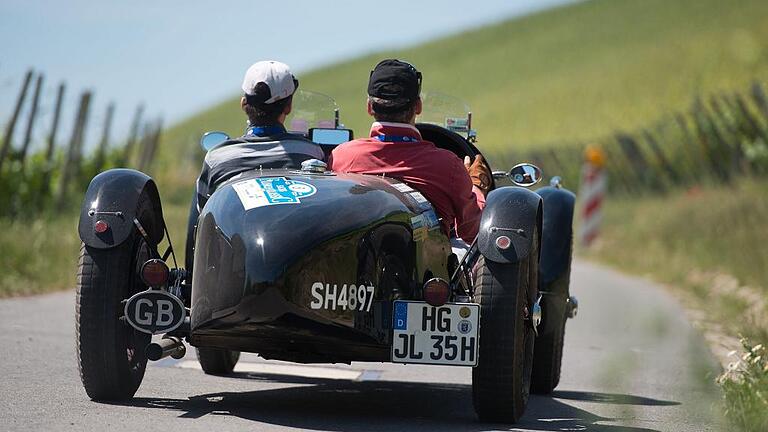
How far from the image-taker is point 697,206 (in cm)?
2438

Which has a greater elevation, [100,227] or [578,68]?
[578,68]

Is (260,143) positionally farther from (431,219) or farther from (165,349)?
(165,349)

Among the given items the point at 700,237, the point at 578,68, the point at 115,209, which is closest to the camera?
the point at 115,209

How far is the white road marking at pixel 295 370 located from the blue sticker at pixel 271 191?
2.59 metres

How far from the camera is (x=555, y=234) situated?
8.75m

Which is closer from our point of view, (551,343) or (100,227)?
(100,227)

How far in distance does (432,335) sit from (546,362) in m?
2.25

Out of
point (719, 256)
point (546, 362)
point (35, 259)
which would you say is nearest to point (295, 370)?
point (546, 362)

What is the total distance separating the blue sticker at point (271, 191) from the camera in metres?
6.31

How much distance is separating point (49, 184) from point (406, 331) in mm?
14703

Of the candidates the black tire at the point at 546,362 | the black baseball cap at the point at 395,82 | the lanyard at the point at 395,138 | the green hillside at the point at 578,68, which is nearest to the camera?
the black baseball cap at the point at 395,82

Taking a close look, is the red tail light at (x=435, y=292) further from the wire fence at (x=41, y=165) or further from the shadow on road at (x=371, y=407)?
the wire fence at (x=41, y=165)

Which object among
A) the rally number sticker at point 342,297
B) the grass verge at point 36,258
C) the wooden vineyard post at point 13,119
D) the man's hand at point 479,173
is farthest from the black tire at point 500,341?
the wooden vineyard post at point 13,119

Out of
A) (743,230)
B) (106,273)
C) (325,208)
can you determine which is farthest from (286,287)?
(743,230)
